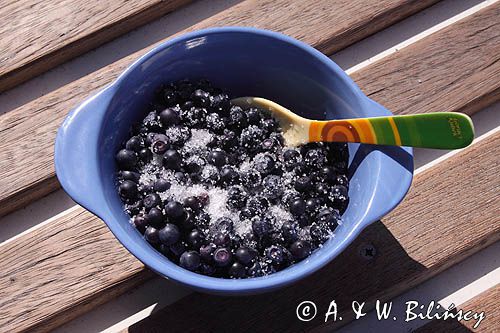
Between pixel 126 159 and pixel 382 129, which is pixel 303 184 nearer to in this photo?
pixel 382 129

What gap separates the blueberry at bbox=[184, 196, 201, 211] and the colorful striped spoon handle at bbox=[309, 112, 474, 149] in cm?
19

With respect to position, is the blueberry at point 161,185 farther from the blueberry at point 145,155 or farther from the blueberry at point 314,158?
the blueberry at point 314,158

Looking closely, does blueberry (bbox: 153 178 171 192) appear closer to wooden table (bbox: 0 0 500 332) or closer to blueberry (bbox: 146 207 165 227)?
blueberry (bbox: 146 207 165 227)

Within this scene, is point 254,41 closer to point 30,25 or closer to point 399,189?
point 399,189

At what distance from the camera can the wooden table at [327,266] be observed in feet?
2.97

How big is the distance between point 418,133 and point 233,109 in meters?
0.24

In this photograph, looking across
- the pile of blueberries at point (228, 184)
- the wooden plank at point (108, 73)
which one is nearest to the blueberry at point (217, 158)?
the pile of blueberries at point (228, 184)

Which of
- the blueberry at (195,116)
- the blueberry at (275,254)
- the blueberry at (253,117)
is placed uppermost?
the blueberry at (195,116)

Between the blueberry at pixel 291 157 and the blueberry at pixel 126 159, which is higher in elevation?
the blueberry at pixel 126 159

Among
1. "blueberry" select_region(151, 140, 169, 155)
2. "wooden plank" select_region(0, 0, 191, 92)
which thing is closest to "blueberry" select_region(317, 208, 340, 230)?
"blueberry" select_region(151, 140, 169, 155)

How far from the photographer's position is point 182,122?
86 cm

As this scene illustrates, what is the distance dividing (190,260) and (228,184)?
4.4 inches

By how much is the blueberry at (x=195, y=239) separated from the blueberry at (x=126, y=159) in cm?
12

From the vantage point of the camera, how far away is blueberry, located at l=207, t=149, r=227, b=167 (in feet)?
2.70
